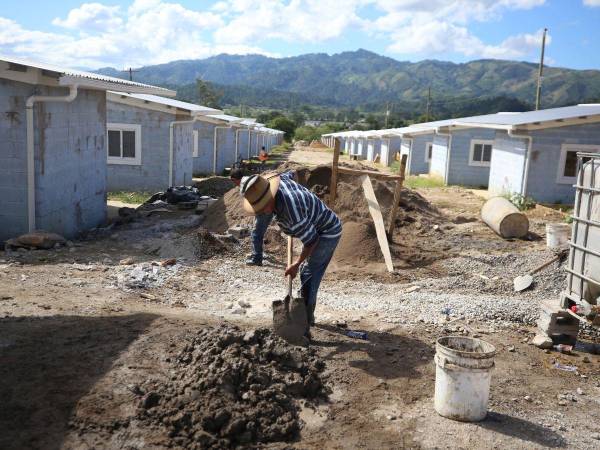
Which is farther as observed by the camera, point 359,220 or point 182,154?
point 182,154

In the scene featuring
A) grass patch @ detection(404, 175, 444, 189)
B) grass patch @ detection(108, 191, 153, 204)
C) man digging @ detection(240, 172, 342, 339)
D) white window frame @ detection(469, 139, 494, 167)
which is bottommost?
grass patch @ detection(108, 191, 153, 204)

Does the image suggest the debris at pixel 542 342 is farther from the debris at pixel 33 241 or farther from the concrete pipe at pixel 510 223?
the debris at pixel 33 241

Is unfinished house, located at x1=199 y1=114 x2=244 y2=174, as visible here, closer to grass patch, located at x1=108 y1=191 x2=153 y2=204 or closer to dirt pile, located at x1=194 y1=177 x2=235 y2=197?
dirt pile, located at x1=194 y1=177 x2=235 y2=197

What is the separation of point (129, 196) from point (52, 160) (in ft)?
24.3

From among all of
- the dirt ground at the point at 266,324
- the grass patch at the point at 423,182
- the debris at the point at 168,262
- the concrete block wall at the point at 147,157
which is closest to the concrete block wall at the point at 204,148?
the concrete block wall at the point at 147,157

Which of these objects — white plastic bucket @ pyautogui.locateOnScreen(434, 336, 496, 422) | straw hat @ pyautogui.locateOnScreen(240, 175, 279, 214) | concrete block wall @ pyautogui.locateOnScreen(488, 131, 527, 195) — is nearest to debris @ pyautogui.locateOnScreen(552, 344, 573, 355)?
white plastic bucket @ pyautogui.locateOnScreen(434, 336, 496, 422)

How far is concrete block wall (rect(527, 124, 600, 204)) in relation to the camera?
59.7ft

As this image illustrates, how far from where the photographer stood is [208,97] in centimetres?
8225

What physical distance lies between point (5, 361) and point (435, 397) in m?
3.45

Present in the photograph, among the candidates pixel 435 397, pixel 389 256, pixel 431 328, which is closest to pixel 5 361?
pixel 435 397

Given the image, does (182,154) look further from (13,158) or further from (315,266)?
(315,266)

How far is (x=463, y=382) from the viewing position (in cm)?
451

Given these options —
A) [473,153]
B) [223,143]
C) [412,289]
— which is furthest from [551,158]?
[223,143]

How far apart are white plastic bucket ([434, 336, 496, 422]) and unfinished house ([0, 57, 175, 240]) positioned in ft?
26.1
